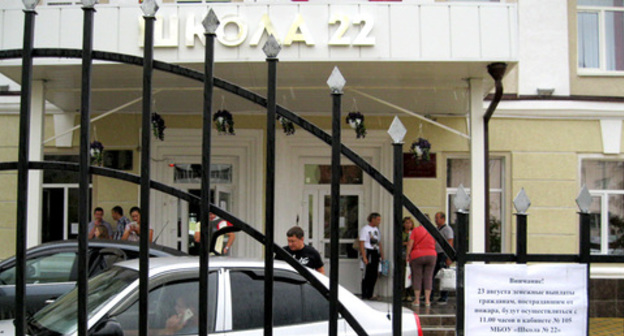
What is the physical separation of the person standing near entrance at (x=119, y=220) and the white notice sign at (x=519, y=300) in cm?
975

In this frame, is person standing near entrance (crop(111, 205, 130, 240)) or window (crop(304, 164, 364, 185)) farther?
window (crop(304, 164, 364, 185))

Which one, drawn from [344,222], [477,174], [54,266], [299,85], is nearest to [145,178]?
[54,266]

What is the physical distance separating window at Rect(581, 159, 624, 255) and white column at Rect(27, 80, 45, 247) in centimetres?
938

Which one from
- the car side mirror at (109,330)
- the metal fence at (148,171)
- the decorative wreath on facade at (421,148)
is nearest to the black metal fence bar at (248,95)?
the metal fence at (148,171)

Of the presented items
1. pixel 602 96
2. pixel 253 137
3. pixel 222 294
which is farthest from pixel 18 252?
pixel 602 96

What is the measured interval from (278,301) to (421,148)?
674 centimetres

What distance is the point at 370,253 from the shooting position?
12000 millimetres

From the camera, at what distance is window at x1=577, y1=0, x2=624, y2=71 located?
→ 494 inches

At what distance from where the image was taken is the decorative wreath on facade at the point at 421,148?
11.3m

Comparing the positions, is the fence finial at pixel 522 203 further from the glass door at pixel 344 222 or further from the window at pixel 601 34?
the window at pixel 601 34

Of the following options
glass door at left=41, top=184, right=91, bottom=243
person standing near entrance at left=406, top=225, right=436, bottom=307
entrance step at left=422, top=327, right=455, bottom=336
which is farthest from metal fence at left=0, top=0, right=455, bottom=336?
glass door at left=41, top=184, right=91, bottom=243

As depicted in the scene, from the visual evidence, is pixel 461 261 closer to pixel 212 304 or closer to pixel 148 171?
pixel 148 171

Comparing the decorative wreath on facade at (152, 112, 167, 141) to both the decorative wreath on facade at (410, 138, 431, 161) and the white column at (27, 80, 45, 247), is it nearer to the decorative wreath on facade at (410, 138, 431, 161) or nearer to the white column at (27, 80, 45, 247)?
the white column at (27, 80, 45, 247)

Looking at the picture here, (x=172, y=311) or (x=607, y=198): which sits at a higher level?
(x=607, y=198)
